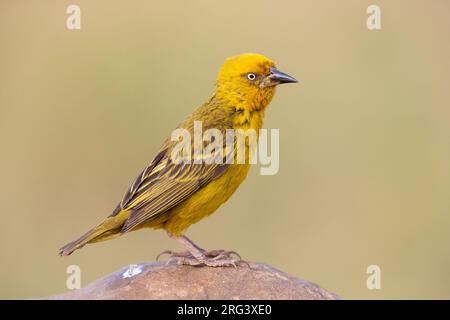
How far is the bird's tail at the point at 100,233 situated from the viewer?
705 cm

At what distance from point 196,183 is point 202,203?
18cm

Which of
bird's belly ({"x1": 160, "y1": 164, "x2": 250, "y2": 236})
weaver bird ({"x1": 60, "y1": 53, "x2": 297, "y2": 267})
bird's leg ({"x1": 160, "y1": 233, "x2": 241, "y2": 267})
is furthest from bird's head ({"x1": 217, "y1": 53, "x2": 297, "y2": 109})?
bird's leg ({"x1": 160, "y1": 233, "x2": 241, "y2": 267})

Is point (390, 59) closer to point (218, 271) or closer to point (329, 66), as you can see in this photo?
point (329, 66)

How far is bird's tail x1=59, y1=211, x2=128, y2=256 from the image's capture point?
705 cm

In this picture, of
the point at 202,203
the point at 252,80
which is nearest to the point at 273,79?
the point at 252,80

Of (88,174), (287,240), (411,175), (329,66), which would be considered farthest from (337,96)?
(88,174)

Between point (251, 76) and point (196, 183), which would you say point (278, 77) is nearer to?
point (251, 76)

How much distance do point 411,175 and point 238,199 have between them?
8.02ft

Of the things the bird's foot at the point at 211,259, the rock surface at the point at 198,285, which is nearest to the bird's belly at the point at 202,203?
the bird's foot at the point at 211,259

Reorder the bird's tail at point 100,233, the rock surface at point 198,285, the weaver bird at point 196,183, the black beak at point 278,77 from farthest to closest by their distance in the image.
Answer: the black beak at point 278,77
the weaver bird at point 196,183
the bird's tail at point 100,233
the rock surface at point 198,285

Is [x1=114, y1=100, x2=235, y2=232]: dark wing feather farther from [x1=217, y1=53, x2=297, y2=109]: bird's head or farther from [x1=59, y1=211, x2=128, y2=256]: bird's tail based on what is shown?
[x1=217, y1=53, x2=297, y2=109]: bird's head

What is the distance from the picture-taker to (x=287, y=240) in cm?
1102

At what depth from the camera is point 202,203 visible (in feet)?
23.9

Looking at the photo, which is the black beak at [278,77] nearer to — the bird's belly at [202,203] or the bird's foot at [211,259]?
the bird's belly at [202,203]
